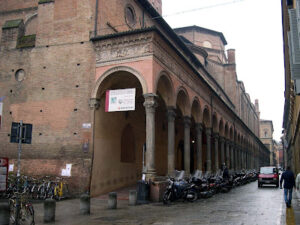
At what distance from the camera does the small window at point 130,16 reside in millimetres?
18172

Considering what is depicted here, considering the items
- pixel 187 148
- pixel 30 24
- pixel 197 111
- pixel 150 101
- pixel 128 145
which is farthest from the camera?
pixel 197 111

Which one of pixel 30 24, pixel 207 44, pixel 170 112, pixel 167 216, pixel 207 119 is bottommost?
pixel 167 216

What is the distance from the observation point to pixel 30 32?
17.5 metres

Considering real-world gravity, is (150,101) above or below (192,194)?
A: above

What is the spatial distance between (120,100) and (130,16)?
7.01 metres

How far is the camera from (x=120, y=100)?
14.0 metres

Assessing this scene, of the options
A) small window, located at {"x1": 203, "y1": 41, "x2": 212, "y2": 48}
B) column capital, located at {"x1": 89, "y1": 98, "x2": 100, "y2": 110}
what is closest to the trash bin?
column capital, located at {"x1": 89, "y1": 98, "x2": 100, "y2": 110}

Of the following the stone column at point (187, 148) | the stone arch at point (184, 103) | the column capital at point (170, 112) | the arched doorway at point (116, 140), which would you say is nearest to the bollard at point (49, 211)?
the arched doorway at point (116, 140)

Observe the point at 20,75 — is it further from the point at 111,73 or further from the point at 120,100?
the point at 120,100

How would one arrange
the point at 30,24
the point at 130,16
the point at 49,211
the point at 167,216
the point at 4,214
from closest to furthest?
the point at 4,214 < the point at 49,211 < the point at 167,216 < the point at 30,24 < the point at 130,16

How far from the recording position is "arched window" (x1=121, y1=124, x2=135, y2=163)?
17.7 metres

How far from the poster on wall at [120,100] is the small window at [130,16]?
5922 millimetres

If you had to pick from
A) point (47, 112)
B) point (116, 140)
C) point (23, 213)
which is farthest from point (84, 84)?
point (23, 213)

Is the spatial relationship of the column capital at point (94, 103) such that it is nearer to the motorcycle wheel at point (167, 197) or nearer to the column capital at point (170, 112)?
the column capital at point (170, 112)
